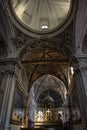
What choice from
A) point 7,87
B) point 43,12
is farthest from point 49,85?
point 7,87

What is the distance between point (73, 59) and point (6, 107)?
5553 millimetres

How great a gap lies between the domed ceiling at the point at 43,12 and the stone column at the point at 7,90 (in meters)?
4.62

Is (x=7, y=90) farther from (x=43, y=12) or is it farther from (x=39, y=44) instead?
(x=43, y=12)

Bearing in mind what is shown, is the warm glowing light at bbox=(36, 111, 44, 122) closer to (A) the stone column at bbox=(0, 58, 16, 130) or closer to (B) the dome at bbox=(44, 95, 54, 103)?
(B) the dome at bbox=(44, 95, 54, 103)

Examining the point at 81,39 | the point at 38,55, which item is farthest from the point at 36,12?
the point at 81,39

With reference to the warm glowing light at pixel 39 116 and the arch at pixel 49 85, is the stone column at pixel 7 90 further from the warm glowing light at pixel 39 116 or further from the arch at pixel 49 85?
the warm glowing light at pixel 39 116

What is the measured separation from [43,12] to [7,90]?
9042mm

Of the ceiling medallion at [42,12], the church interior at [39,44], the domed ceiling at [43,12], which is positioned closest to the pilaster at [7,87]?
the church interior at [39,44]

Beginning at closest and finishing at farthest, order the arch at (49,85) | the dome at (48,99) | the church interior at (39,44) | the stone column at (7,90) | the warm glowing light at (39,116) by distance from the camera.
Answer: the stone column at (7,90) < the church interior at (39,44) < the arch at (49,85) < the warm glowing light at (39,116) < the dome at (48,99)

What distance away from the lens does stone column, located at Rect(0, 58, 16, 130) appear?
7.77 meters

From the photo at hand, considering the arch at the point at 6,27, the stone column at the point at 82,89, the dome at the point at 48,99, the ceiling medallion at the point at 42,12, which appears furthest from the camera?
the dome at the point at 48,99

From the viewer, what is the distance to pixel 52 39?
11125 millimetres

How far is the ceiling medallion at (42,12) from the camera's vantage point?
484 inches

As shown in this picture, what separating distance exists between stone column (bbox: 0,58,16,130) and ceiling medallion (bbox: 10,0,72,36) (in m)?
4.46
